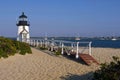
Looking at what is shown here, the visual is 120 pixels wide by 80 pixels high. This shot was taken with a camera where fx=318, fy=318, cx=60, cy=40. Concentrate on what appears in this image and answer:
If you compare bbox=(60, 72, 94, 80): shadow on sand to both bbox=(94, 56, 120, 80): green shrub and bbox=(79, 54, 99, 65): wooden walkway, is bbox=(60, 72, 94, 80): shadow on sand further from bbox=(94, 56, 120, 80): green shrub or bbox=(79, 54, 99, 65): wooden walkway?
bbox=(79, 54, 99, 65): wooden walkway

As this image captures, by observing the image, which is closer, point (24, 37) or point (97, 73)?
point (97, 73)

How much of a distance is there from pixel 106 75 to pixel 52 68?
5155mm

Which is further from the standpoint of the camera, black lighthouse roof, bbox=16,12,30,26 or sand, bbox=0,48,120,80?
black lighthouse roof, bbox=16,12,30,26

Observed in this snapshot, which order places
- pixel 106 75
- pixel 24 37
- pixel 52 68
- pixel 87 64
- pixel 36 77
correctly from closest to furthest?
pixel 106 75 < pixel 36 77 < pixel 52 68 < pixel 87 64 < pixel 24 37

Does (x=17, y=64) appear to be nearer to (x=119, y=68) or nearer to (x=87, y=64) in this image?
(x=87, y=64)

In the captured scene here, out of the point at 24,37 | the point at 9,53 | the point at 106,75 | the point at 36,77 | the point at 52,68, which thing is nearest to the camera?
the point at 106,75

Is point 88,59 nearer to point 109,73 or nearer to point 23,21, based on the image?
point 109,73

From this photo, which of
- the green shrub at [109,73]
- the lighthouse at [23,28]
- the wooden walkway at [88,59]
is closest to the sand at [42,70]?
the wooden walkway at [88,59]

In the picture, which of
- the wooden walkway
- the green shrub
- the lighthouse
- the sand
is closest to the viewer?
the green shrub

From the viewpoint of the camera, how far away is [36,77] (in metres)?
13.5

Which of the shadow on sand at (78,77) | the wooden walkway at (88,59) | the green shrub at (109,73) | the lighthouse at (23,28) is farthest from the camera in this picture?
the lighthouse at (23,28)

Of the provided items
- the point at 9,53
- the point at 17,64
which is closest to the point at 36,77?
the point at 17,64

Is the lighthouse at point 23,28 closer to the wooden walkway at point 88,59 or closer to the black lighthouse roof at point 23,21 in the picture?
the black lighthouse roof at point 23,21

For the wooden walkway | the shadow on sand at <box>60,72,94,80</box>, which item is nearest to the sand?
the shadow on sand at <box>60,72,94,80</box>
